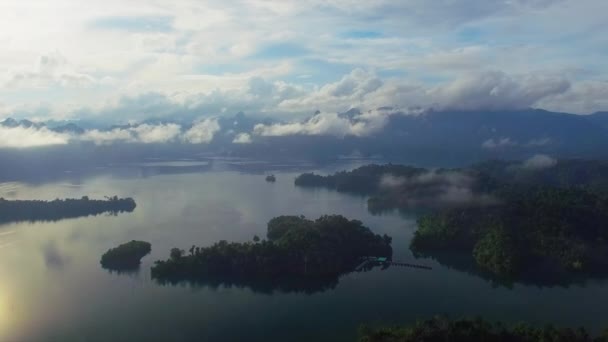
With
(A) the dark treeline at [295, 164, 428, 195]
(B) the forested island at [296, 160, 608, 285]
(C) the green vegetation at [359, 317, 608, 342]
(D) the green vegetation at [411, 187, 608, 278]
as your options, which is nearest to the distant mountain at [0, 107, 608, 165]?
(A) the dark treeline at [295, 164, 428, 195]

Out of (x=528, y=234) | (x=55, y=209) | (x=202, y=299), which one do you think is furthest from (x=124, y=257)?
(x=528, y=234)

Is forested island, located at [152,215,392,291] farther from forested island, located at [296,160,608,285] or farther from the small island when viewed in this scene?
forested island, located at [296,160,608,285]

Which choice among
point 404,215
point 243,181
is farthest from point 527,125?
point 404,215

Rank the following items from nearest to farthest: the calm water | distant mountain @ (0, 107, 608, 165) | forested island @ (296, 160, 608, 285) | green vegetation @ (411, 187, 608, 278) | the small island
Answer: the calm water → forested island @ (296, 160, 608, 285) → green vegetation @ (411, 187, 608, 278) → the small island → distant mountain @ (0, 107, 608, 165)

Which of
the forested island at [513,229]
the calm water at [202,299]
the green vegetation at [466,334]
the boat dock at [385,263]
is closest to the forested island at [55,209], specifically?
the calm water at [202,299]

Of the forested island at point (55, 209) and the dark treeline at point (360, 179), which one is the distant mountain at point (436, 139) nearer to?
the dark treeline at point (360, 179)
